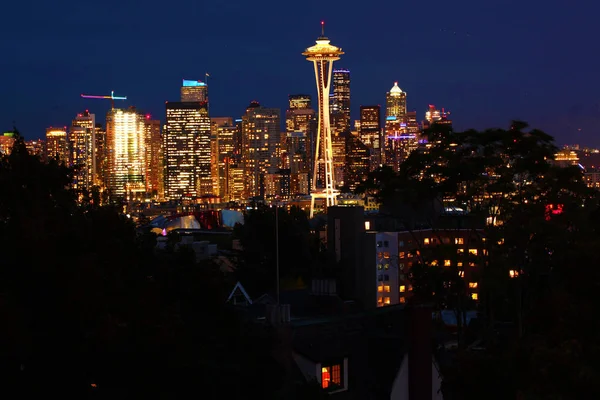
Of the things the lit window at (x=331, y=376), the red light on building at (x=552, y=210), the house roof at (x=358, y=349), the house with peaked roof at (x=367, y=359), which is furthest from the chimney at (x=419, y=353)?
the red light on building at (x=552, y=210)

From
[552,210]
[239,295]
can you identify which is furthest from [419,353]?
[239,295]

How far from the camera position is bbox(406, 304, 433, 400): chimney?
1808cm

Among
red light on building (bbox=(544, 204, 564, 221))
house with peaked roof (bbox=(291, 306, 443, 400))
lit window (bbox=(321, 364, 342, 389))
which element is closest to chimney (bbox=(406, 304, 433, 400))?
house with peaked roof (bbox=(291, 306, 443, 400))

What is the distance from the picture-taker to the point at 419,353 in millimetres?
18172

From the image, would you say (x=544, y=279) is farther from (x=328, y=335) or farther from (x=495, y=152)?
(x=328, y=335)

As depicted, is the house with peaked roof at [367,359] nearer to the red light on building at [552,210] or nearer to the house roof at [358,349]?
the house roof at [358,349]

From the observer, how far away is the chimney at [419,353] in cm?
1808

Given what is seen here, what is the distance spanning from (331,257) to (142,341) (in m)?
41.1

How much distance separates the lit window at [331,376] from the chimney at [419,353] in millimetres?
1300

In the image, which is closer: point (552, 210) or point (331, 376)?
point (331, 376)

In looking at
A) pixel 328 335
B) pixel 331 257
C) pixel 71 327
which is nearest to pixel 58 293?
pixel 71 327

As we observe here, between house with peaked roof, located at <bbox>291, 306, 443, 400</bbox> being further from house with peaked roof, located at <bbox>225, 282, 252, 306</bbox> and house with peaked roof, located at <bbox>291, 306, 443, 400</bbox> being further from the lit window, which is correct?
house with peaked roof, located at <bbox>225, 282, 252, 306</bbox>

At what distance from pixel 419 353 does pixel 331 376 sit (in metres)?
1.61

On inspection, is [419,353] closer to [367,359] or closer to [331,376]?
[367,359]
